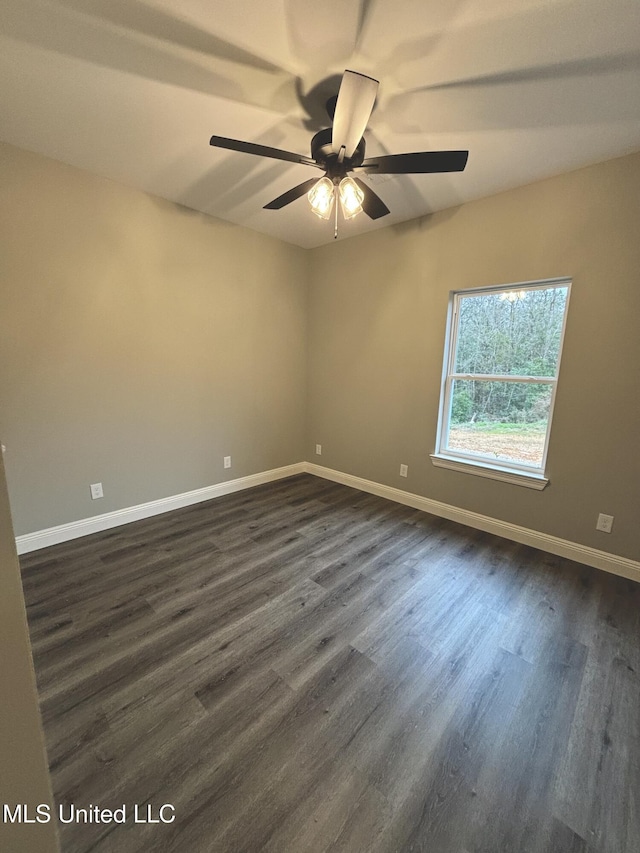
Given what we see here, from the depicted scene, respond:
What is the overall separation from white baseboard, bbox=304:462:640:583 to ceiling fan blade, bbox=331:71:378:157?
2749 mm

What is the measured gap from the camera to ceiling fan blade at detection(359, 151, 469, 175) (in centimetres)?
149

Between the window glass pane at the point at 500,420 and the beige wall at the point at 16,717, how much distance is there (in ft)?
9.93

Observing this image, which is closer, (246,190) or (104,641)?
(104,641)

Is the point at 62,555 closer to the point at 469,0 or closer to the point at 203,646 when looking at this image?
the point at 203,646

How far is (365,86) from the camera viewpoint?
1293 mm

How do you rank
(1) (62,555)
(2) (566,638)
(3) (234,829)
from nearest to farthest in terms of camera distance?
(3) (234,829) < (2) (566,638) < (1) (62,555)

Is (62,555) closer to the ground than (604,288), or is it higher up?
closer to the ground

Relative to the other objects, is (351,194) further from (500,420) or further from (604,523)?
(604,523)

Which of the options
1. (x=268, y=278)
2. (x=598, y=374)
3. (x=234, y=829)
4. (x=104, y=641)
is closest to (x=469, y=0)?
(x=598, y=374)

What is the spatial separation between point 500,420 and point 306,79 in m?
2.56

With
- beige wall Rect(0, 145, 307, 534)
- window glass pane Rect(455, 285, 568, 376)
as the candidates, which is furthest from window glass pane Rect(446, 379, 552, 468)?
beige wall Rect(0, 145, 307, 534)

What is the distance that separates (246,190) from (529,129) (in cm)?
189

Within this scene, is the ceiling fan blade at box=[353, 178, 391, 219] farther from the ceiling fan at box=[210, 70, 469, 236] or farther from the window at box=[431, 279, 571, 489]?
the window at box=[431, 279, 571, 489]

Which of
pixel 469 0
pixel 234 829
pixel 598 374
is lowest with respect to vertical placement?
pixel 234 829
